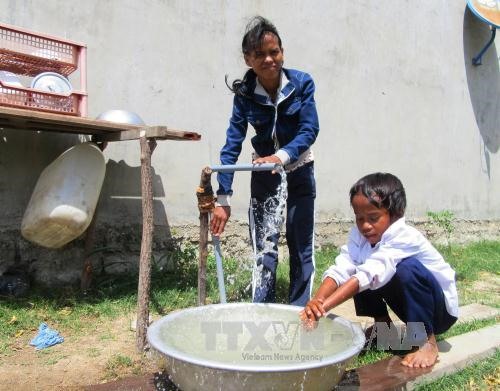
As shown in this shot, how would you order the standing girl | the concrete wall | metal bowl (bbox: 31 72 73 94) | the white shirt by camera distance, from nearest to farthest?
the white shirt, the standing girl, metal bowl (bbox: 31 72 73 94), the concrete wall

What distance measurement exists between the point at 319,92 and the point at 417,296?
10.3 ft

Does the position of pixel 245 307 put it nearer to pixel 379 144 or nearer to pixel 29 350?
pixel 29 350

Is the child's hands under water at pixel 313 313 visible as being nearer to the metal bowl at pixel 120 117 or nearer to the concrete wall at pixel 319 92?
the metal bowl at pixel 120 117

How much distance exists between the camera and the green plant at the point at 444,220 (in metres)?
5.90

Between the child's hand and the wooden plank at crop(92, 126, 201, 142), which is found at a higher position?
the wooden plank at crop(92, 126, 201, 142)

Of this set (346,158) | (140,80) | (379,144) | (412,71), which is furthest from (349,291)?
(412,71)

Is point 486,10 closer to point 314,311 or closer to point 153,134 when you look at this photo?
point 153,134

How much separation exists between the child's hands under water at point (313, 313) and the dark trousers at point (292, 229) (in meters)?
0.92

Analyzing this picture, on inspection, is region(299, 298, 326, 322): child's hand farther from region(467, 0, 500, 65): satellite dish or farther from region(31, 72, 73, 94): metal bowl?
region(467, 0, 500, 65): satellite dish

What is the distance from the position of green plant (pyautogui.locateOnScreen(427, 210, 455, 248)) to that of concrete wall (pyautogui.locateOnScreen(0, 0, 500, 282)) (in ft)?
0.49

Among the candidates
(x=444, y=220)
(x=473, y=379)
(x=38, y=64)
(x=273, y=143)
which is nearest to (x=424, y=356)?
(x=473, y=379)

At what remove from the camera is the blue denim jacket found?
2592mm

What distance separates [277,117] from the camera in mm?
2648

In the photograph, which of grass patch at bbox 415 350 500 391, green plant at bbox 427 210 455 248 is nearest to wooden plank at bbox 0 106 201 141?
grass patch at bbox 415 350 500 391
